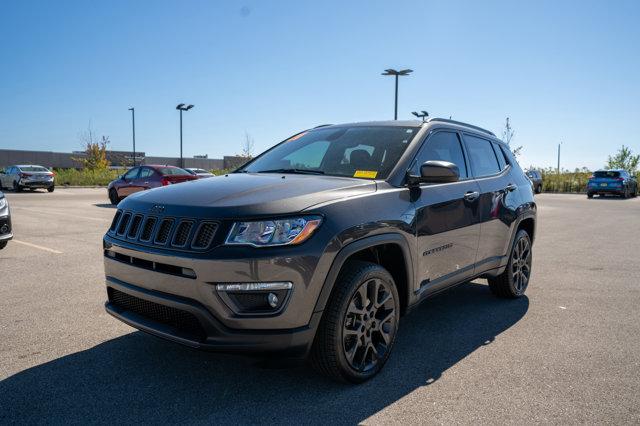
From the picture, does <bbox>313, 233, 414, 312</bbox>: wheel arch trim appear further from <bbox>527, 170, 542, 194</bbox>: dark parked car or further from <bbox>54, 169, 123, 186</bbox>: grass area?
<bbox>54, 169, 123, 186</bbox>: grass area

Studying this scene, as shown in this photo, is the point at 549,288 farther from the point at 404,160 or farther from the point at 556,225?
the point at 556,225

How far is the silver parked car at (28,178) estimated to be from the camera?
2591 centimetres

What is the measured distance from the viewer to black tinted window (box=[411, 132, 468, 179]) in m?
4.01

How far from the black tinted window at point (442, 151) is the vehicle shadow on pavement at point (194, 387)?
138 centimetres

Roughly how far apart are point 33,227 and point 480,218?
976 centimetres

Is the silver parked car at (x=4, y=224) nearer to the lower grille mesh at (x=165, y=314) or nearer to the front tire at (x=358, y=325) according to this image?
the lower grille mesh at (x=165, y=314)

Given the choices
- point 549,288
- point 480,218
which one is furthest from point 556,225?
point 480,218

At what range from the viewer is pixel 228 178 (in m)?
3.81

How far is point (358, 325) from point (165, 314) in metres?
1.15

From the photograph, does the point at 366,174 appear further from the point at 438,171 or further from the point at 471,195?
the point at 471,195

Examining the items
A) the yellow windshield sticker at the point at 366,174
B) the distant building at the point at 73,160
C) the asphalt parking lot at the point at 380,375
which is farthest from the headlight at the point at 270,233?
the distant building at the point at 73,160

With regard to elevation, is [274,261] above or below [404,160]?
below

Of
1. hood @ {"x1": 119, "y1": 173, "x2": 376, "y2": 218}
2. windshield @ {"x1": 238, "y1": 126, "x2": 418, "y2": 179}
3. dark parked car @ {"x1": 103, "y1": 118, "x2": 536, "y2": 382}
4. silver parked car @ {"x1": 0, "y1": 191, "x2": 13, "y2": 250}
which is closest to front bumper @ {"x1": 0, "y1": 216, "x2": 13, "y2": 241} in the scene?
silver parked car @ {"x1": 0, "y1": 191, "x2": 13, "y2": 250}

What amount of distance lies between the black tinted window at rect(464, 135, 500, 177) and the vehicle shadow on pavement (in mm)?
1554
